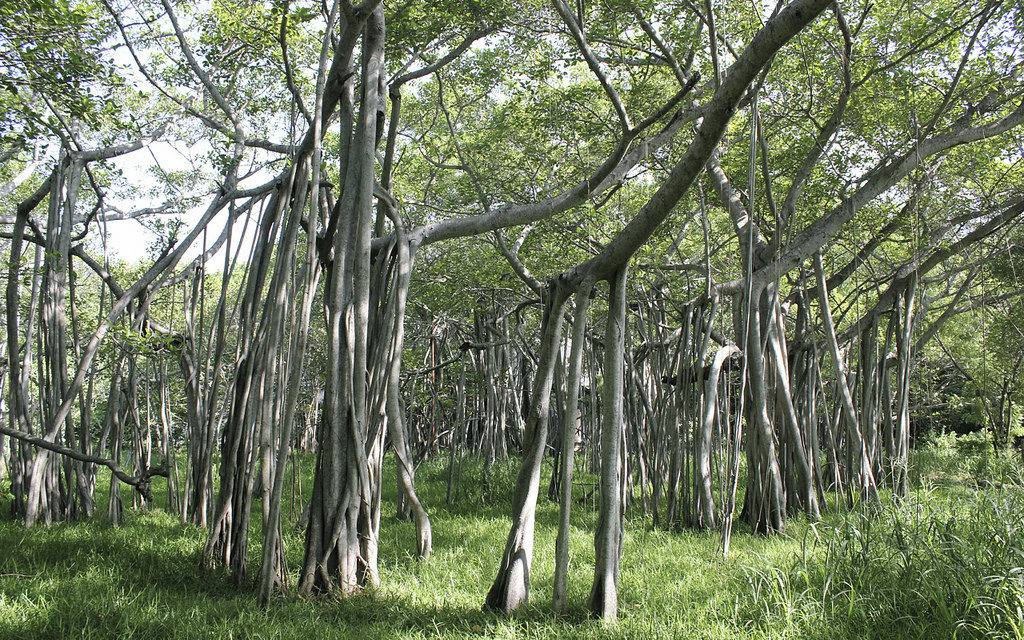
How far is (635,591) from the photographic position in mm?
4000

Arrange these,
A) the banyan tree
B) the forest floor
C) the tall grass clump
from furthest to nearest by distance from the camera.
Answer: the banyan tree < the forest floor < the tall grass clump

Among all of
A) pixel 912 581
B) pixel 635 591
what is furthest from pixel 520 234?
pixel 912 581

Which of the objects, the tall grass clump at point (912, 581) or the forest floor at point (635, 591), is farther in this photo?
the forest floor at point (635, 591)

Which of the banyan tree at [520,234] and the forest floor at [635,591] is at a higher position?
the banyan tree at [520,234]

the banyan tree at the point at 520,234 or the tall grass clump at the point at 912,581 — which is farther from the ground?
the banyan tree at the point at 520,234

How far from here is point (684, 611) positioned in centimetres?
352

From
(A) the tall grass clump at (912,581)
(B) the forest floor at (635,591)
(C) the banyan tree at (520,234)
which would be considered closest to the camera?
(A) the tall grass clump at (912,581)

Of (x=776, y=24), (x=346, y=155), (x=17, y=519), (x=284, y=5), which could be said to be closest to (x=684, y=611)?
(x=776, y=24)

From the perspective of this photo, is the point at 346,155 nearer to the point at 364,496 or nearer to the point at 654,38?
the point at 364,496

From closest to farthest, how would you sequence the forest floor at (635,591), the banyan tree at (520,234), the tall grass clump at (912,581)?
the tall grass clump at (912,581) < the forest floor at (635,591) < the banyan tree at (520,234)

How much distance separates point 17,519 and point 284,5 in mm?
4685

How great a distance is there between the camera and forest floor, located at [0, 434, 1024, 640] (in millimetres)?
3055

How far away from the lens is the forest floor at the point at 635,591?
3.05 meters

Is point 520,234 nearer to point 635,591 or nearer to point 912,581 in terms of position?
point 635,591
